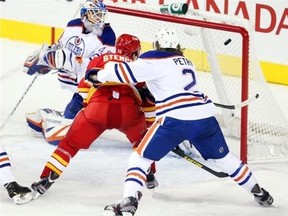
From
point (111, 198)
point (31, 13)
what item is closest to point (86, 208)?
point (111, 198)

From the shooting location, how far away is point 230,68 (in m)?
5.89

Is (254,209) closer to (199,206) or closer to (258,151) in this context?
(199,206)

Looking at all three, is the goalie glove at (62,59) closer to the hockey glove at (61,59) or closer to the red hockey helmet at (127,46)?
the hockey glove at (61,59)

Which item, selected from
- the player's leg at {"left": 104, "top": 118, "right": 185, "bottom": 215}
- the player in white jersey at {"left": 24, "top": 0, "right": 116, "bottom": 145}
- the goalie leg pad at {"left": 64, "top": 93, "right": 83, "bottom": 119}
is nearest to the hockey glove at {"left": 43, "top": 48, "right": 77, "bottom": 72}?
the player in white jersey at {"left": 24, "top": 0, "right": 116, "bottom": 145}

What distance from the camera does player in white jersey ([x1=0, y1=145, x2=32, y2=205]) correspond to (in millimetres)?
4645

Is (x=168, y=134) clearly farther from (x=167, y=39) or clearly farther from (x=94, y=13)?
(x=94, y=13)

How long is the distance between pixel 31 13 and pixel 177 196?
3.42m

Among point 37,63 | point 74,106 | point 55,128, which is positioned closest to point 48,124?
point 55,128

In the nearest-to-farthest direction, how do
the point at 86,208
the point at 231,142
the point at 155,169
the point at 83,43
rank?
the point at 86,208
the point at 155,169
the point at 83,43
the point at 231,142

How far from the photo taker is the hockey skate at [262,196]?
15.5ft

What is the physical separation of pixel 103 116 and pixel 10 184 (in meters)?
0.52

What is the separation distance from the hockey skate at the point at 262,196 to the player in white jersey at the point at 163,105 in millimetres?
355

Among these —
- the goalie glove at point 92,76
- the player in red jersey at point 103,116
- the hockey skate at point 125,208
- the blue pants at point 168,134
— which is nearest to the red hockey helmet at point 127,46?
the player in red jersey at point 103,116

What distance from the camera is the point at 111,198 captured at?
191 inches
